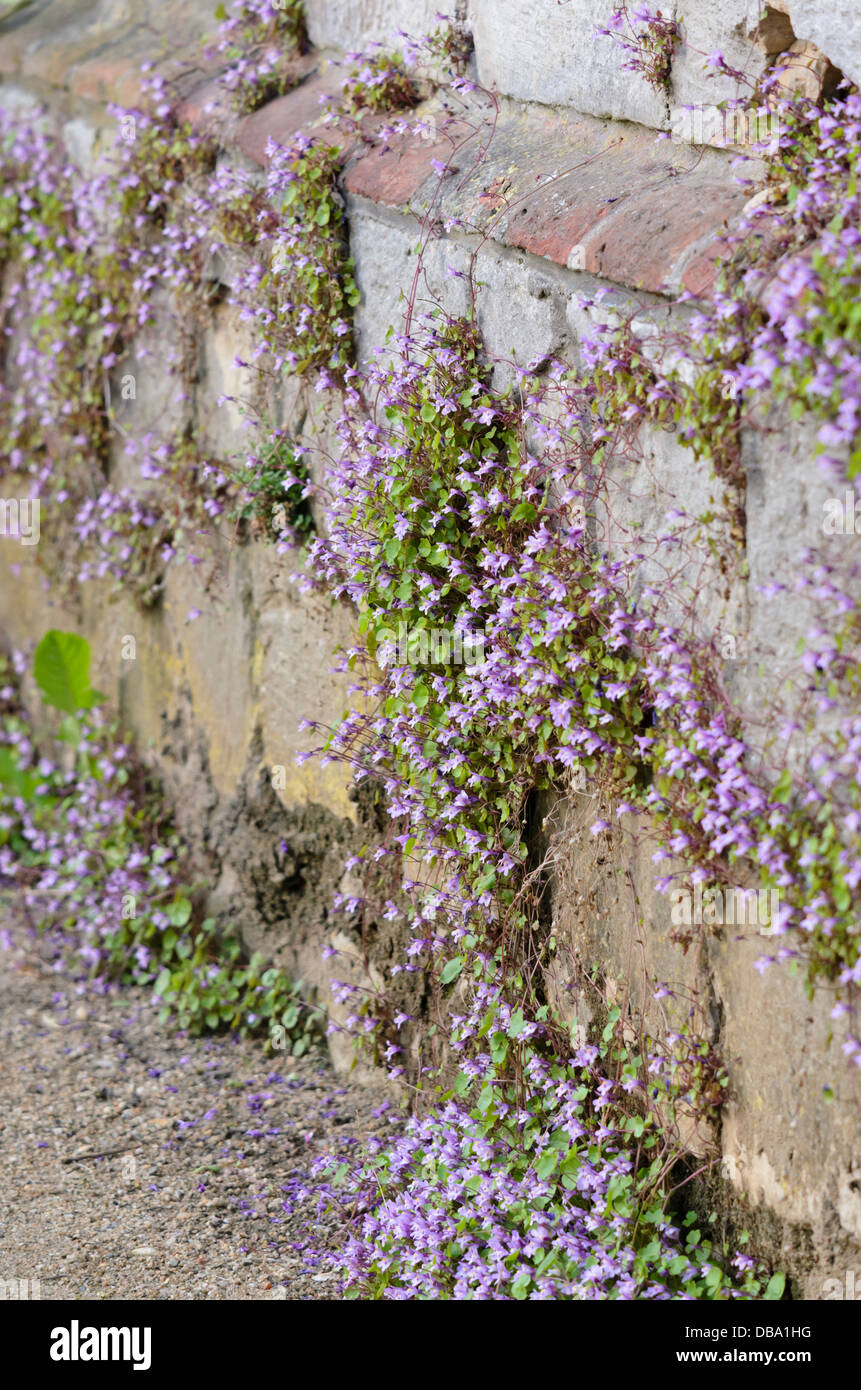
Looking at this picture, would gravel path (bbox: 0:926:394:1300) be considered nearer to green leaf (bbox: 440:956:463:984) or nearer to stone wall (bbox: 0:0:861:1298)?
stone wall (bbox: 0:0:861:1298)

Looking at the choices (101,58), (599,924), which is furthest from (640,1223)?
(101,58)

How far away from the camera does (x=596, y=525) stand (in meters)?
2.58

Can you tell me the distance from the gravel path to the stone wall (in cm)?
31

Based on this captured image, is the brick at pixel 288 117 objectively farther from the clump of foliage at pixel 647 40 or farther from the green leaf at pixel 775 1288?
the green leaf at pixel 775 1288

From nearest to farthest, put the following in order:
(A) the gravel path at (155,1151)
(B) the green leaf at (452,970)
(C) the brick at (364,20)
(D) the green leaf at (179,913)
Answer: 1. (A) the gravel path at (155,1151)
2. (B) the green leaf at (452,970)
3. (C) the brick at (364,20)
4. (D) the green leaf at (179,913)

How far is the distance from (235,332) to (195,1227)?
2.45 metres

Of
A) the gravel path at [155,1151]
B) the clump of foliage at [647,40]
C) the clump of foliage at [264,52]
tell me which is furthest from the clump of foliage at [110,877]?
the clump of foliage at [647,40]

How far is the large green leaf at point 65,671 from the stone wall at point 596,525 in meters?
0.21

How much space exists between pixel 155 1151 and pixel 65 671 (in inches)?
75.3

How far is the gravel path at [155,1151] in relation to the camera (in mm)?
2814

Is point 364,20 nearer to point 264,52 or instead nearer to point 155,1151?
point 264,52

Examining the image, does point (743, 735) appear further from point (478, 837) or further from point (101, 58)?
point (101, 58)

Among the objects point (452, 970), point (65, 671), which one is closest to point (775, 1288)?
point (452, 970)

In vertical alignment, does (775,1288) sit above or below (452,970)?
below
